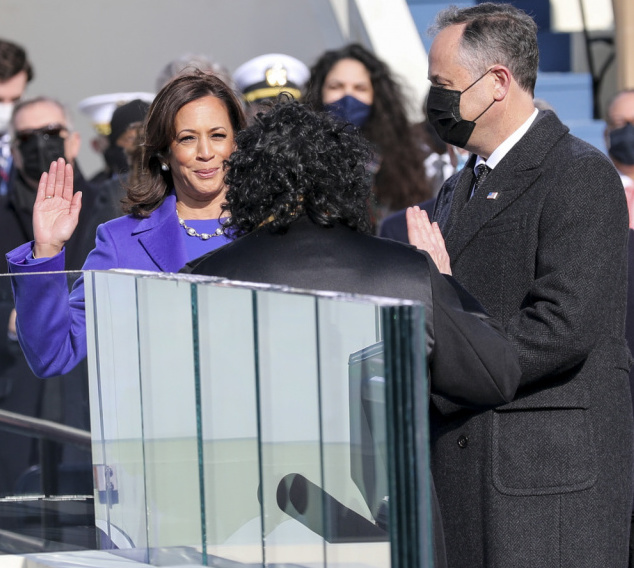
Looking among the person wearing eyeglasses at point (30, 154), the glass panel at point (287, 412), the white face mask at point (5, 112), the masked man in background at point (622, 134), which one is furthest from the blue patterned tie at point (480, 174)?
the white face mask at point (5, 112)

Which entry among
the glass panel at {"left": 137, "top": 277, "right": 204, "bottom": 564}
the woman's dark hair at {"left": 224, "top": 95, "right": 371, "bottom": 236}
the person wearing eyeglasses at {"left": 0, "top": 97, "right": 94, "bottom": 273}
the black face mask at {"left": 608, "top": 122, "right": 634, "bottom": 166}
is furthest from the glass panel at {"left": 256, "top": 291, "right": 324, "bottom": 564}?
the black face mask at {"left": 608, "top": 122, "right": 634, "bottom": 166}

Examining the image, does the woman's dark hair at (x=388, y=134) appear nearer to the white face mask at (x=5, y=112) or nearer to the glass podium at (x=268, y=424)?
the white face mask at (x=5, y=112)

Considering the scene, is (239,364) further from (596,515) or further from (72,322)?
(596,515)

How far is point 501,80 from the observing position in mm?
2615

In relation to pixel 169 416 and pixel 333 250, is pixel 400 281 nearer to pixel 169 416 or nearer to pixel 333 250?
pixel 333 250

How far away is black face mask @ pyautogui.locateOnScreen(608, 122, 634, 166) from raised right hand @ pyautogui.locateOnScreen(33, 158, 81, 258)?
2.51 meters

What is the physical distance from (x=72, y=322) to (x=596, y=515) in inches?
43.1

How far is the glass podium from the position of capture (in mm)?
1707

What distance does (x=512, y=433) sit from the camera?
2473mm

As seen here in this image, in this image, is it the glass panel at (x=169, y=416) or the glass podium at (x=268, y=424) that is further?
the glass panel at (x=169, y=416)

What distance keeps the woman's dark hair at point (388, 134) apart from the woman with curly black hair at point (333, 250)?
266cm

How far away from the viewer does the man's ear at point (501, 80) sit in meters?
2.61

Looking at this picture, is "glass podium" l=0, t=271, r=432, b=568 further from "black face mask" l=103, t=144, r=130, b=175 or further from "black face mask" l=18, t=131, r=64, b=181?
"black face mask" l=18, t=131, r=64, b=181

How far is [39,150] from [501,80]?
2558 millimetres
